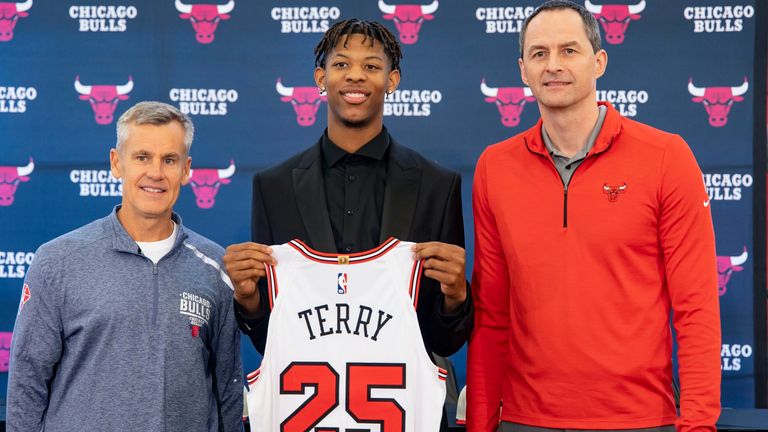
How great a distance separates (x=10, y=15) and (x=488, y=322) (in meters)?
3.22

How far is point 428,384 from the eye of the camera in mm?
1951

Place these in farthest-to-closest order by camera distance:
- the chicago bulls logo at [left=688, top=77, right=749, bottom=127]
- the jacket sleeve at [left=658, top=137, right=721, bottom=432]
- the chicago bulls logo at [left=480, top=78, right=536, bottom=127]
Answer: the chicago bulls logo at [left=480, top=78, right=536, bottom=127] → the chicago bulls logo at [left=688, top=77, right=749, bottom=127] → the jacket sleeve at [left=658, top=137, right=721, bottom=432]

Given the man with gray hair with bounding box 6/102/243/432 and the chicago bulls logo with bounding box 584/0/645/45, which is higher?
the chicago bulls logo with bounding box 584/0/645/45

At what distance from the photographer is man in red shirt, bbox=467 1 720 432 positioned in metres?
1.82

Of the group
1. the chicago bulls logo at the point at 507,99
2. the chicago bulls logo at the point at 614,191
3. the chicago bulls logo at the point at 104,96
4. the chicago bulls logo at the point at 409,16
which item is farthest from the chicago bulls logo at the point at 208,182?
the chicago bulls logo at the point at 614,191

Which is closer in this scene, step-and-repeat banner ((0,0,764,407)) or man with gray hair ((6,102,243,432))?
man with gray hair ((6,102,243,432))

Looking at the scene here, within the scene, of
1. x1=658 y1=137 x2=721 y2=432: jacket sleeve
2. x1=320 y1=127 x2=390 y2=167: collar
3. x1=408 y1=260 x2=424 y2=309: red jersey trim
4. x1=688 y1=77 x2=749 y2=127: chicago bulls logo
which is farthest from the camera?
x1=688 y1=77 x2=749 y2=127: chicago bulls logo

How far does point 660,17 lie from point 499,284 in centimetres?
238

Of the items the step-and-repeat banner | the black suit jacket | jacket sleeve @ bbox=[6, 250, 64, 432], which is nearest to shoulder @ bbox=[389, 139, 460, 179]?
the black suit jacket

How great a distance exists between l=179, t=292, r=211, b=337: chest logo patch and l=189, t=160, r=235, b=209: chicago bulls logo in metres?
2.03

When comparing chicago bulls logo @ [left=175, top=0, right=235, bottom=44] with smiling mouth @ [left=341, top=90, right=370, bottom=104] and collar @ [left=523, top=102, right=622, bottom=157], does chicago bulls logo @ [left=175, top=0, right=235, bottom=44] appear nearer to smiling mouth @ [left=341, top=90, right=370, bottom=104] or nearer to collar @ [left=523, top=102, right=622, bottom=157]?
smiling mouth @ [left=341, top=90, right=370, bottom=104]

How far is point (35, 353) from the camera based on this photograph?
1.87 meters

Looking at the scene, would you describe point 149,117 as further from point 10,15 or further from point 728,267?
point 728,267

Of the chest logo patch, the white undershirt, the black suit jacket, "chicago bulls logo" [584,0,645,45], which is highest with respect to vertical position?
"chicago bulls logo" [584,0,645,45]
